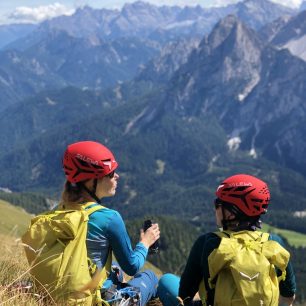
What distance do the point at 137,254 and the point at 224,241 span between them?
2.02m

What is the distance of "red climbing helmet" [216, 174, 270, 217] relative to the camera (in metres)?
8.41

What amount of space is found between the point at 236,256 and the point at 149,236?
2500 millimetres

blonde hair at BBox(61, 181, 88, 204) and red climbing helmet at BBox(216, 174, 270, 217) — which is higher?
red climbing helmet at BBox(216, 174, 270, 217)

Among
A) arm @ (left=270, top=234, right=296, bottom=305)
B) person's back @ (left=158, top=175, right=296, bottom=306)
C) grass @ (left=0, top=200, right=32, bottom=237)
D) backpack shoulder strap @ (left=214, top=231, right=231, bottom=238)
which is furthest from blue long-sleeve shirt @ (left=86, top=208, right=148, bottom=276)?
grass @ (left=0, top=200, right=32, bottom=237)

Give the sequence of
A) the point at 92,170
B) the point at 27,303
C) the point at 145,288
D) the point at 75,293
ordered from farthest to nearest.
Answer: the point at 145,288 < the point at 92,170 < the point at 75,293 < the point at 27,303

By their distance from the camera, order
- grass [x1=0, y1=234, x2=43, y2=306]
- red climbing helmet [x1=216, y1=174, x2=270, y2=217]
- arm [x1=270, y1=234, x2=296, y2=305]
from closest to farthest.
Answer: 1. grass [x1=0, y1=234, x2=43, y2=306]
2. red climbing helmet [x1=216, y1=174, x2=270, y2=217]
3. arm [x1=270, y1=234, x2=296, y2=305]

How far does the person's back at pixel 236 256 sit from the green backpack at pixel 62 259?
176 cm

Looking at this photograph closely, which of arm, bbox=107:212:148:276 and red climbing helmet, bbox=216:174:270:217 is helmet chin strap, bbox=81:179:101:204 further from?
red climbing helmet, bbox=216:174:270:217

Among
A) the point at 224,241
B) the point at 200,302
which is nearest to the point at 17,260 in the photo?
the point at 200,302

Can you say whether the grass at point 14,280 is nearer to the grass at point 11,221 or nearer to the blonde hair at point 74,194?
the blonde hair at point 74,194

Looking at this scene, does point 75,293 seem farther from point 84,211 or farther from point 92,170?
point 92,170

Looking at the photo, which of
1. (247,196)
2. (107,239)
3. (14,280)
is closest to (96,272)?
(107,239)

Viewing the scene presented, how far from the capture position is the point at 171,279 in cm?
1080

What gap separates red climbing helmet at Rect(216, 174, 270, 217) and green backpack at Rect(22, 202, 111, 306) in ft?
8.14
